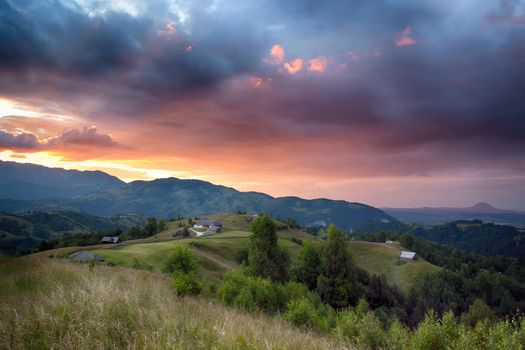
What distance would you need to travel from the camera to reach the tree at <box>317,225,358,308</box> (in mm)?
57469

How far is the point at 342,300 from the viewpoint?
5656cm

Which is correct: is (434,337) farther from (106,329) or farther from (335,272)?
(335,272)

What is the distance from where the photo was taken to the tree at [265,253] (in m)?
57.2

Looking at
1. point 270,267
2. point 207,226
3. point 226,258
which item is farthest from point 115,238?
point 270,267

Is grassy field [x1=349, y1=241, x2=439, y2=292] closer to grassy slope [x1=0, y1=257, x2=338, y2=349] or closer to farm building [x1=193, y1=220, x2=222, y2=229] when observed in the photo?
farm building [x1=193, y1=220, x2=222, y2=229]

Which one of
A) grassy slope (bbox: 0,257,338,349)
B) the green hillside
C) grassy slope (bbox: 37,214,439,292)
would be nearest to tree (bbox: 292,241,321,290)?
grassy slope (bbox: 37,214,439,292)

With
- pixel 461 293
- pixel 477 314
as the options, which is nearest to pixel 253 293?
pixel 477 314

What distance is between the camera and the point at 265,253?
2277 inches

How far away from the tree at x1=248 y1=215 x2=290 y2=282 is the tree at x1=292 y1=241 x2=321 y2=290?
15.5 feet

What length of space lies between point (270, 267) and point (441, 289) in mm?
78251

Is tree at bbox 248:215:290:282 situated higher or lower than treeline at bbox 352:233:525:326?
higher

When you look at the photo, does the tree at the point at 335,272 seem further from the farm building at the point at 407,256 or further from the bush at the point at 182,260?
the farm building at the point at 407,256

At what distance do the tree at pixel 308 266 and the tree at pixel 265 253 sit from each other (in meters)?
4.73

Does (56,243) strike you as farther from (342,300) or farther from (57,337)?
(57,337)
